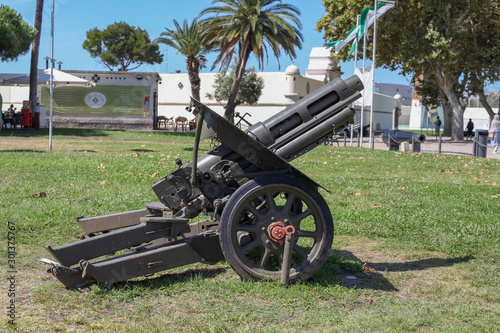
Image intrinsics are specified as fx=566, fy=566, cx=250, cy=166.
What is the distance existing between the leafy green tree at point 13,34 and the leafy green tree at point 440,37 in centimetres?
1928

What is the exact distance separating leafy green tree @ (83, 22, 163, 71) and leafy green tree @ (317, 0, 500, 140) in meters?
44.2

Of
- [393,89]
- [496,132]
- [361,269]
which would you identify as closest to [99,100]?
[496,132]

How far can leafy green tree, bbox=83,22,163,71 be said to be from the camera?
7819 centimetres

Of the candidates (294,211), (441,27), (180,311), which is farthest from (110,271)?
(441,27)

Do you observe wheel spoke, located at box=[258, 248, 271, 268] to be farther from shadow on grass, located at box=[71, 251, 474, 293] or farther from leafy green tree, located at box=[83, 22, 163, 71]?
leafy green tree, located at box=[83, 22, 163, 71]

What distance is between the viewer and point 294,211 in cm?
501

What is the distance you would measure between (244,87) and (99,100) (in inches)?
696

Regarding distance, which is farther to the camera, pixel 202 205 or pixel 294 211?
pixel 294 211

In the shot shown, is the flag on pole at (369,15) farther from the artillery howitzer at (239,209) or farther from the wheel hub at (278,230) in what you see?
the wheel hub at (278,230)

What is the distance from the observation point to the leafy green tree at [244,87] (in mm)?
55188

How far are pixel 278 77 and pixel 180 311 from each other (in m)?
52.9

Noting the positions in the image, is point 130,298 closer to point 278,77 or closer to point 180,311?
point 180,311

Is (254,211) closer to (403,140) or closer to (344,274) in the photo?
(344,274)

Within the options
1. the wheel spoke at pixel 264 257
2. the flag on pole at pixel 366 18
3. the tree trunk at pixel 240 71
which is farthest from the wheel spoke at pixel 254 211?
the tree trunk at pixel 240 71
